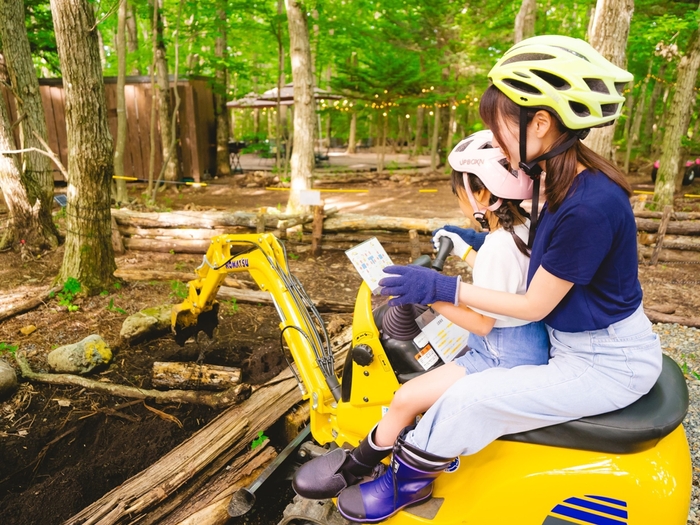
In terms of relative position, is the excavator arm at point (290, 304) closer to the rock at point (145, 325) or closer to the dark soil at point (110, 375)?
the dark soil at point (110, 375)

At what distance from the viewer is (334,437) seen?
2.49 metres

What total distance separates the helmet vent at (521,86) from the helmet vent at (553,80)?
0.06 m

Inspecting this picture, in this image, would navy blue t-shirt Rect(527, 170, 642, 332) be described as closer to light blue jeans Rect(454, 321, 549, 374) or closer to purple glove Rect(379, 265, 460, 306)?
light blue jeans Rect(454, 321, 549, 374)

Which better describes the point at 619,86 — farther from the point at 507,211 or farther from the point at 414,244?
the point at 414,244

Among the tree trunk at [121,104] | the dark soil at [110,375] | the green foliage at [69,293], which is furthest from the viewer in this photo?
the tree trunk at [121,104]

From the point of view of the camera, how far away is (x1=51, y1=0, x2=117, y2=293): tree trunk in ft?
14.8

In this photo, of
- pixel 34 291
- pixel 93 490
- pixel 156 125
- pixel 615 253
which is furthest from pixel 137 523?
pixel 156 125

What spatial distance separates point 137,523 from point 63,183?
13.5 metres

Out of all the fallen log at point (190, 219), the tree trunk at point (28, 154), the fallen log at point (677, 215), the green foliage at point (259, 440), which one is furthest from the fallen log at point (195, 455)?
the fallen log at point (677, 215)

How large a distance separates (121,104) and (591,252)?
930 cm

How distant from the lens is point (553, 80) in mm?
1633

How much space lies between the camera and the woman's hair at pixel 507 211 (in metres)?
1.81

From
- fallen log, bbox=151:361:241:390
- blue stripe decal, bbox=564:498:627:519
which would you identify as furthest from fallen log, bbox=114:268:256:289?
blue stripe decal, bbox=564:498:627:519

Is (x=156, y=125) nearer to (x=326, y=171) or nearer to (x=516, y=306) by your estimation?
(x=326, y=171)
